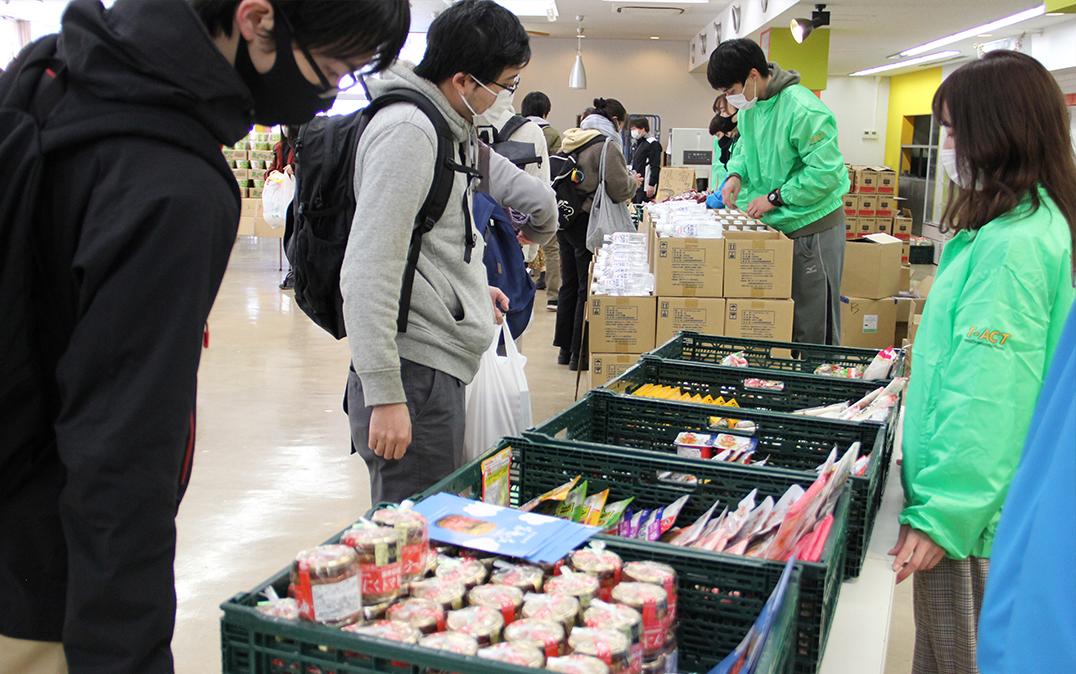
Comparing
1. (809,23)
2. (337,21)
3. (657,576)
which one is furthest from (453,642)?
(809,23)

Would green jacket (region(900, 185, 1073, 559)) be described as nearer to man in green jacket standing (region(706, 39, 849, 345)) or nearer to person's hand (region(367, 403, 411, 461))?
person's hand (region(367, 403, 411, 461))

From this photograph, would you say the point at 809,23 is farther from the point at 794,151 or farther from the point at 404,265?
the point at 404,265

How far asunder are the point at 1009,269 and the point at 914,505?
446 mm

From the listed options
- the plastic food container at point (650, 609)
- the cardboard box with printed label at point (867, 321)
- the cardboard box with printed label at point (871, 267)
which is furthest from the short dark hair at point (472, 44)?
the cardboard box with printed label at point (867, 321)

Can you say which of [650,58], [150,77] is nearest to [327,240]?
[150,77]

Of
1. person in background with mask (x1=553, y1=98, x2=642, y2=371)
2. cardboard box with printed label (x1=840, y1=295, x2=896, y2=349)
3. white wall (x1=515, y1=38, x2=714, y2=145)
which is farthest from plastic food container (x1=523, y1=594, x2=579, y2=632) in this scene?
white wall (x1=515, y1=38, x2=714, y2=145)

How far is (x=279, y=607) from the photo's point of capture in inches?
44.1

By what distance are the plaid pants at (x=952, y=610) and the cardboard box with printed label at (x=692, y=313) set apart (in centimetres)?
261

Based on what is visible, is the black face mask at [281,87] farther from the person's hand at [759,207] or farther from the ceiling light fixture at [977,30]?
the ceiling light fixture at [977,30]

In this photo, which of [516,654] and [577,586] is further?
[577,586]

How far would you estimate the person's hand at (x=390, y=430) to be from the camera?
1.83 metres

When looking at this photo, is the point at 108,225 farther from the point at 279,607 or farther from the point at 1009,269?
the point at 1009,269

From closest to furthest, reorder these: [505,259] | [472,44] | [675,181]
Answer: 1. [472,44]
2. [505,259]
3. [675,181]

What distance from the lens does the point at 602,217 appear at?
240 inches
